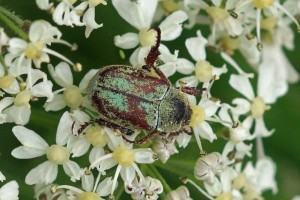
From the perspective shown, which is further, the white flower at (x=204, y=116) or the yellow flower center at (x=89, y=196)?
the white flower at (x=204, y=116)

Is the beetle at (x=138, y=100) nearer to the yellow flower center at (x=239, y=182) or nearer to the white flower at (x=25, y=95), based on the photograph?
the white flower at (x=25, y=95)

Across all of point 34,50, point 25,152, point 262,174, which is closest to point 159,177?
point 25,152

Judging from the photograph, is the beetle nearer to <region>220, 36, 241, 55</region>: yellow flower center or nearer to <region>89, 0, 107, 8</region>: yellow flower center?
<region>89, 0, 107, 8</region>: yellow flower center

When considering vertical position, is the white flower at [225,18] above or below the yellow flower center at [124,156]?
above

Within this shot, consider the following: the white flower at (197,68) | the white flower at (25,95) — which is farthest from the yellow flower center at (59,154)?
the white flower at (197,68)

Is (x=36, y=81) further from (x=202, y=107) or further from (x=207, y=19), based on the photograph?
(x=207, y=19)

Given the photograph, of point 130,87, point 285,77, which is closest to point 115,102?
point 130,87

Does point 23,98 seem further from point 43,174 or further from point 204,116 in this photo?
point 204,116
